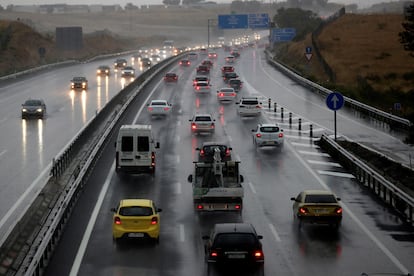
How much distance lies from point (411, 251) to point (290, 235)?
12.8ft

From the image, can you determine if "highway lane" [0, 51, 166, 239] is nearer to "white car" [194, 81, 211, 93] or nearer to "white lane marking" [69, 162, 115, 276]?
"white lane marking" [69, 162, 115, 276]

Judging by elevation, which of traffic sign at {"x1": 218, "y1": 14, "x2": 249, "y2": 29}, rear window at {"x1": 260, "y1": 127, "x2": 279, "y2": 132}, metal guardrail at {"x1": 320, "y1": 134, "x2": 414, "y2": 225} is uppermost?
traffic sign at {"x1": 218, "y1": 14, "x2": 249, "y2": 29}

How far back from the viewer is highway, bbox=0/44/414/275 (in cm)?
2375

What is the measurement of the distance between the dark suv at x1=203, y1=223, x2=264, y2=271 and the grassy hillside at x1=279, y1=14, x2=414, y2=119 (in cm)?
5256

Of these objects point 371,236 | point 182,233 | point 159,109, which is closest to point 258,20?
point 159,109

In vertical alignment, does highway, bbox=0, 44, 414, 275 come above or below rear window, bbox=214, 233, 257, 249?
below

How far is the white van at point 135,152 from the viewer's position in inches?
1518

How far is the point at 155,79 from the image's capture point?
9900 centimetres

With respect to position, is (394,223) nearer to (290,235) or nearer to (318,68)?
(290,235)

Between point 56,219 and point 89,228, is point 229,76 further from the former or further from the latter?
point 56,219

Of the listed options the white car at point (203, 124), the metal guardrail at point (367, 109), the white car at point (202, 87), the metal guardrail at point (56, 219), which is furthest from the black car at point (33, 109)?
the metal guardrail at point (367, 109)

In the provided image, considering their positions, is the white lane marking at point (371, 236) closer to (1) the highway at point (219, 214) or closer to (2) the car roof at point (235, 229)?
(1) the highway at point (219, 214)

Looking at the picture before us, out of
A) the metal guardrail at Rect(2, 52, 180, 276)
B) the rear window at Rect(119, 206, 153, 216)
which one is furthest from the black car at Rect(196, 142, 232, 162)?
the rear window at Rect(119, 206, 153, 216)

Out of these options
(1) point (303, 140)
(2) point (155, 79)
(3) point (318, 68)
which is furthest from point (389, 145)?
(3) point (318, 68)
